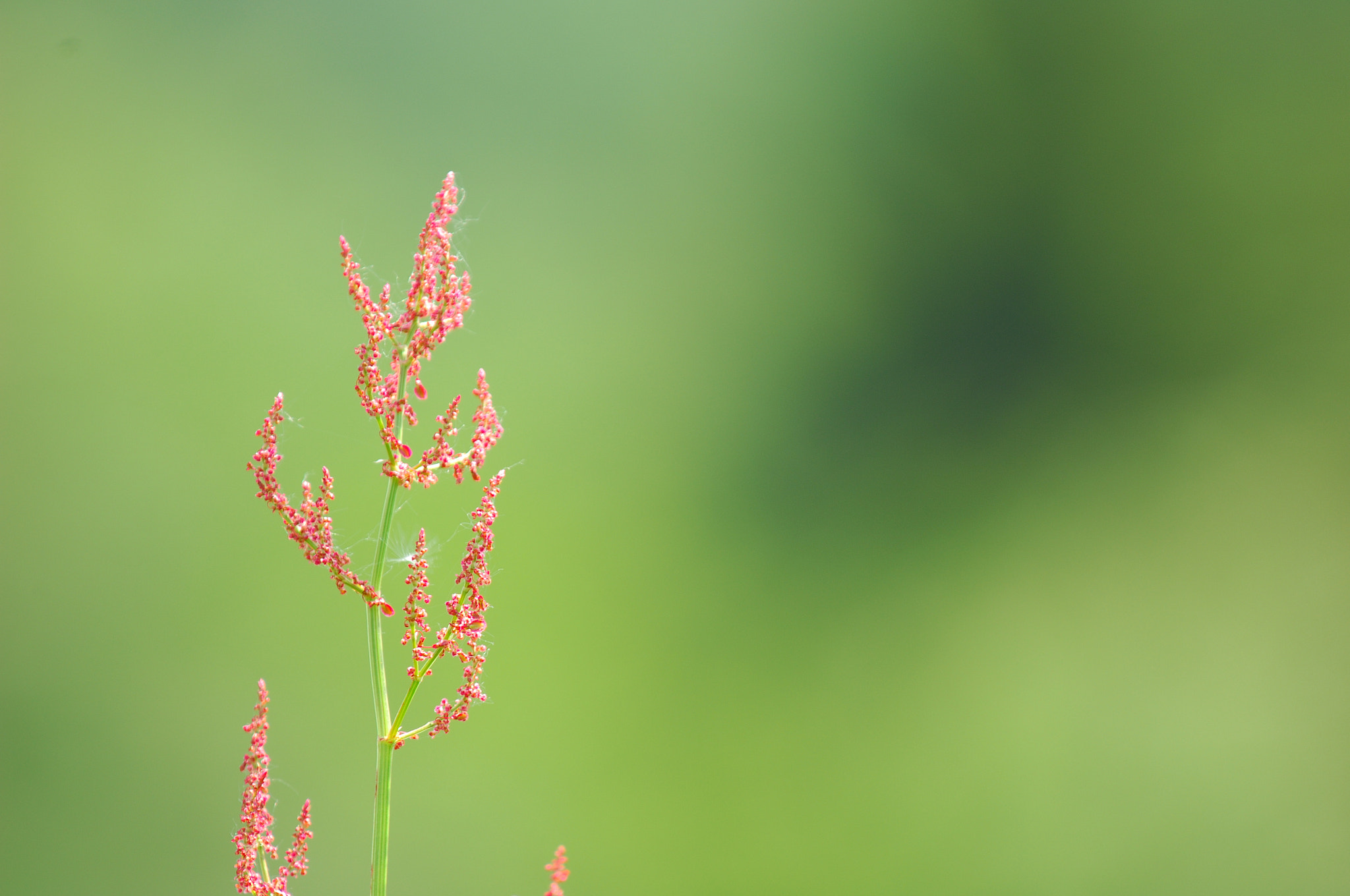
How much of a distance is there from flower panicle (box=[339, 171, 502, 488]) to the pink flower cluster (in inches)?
7.6

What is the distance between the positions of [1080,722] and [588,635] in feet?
3.05

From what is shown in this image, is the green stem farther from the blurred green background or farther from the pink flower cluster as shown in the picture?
the blurred green background

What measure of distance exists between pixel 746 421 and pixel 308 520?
123 centimetres

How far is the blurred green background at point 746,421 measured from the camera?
1.53 meters

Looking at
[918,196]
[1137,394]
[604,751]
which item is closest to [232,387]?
[604,751]

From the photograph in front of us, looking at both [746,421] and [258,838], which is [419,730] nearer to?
[258,838]

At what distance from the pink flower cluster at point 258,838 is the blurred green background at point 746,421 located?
0.90m

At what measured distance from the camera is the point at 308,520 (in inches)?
25.8

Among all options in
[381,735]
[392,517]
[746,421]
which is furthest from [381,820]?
[746,421]

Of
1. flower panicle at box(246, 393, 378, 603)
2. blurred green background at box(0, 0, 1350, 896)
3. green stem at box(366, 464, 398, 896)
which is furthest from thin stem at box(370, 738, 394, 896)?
blurred green background at box(0, 0, 1350, 896)

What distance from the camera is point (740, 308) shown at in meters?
1.81

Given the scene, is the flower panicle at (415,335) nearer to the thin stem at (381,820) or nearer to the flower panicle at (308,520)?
the flower panicle at (308,520)

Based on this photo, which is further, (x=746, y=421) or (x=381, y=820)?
(x=746, y=421)

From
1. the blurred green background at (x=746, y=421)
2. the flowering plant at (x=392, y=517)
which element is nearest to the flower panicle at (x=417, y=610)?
the flowering plant at (x=392, y=517)
